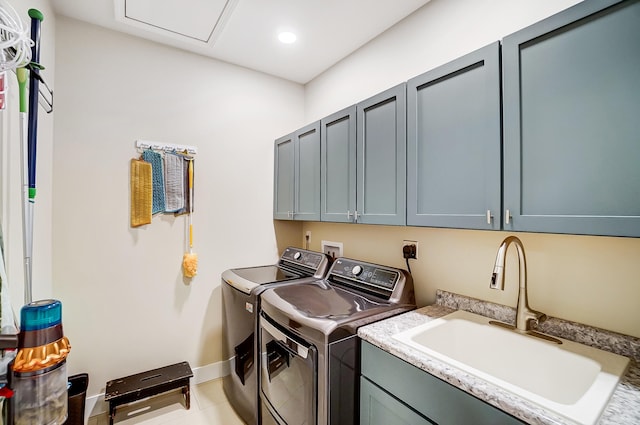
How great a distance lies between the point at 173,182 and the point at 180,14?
112 centimetres

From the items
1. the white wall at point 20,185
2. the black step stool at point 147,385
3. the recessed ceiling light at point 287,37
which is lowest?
the black step stool at point 147,385

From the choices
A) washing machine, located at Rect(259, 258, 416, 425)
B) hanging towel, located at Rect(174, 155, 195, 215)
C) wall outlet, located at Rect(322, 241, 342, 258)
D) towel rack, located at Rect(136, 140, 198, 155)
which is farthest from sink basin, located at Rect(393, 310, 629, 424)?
towel rack, located at Rect(136, 140, 198, 155)

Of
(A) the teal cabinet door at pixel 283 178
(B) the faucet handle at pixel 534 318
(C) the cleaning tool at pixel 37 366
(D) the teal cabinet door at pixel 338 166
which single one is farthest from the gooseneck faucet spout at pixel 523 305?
(A) the teal cabinet door at pixel 283 178

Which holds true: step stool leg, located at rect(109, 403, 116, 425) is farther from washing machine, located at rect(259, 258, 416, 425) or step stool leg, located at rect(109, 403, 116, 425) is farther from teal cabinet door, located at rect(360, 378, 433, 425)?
teal cabinet door, located at rect(360, 378, 433, 425)

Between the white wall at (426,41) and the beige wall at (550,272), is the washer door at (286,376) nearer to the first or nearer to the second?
the beige wall at (550,272)

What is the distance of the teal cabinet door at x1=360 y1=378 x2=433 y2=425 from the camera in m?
1.08

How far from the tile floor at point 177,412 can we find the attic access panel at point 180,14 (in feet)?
8.65

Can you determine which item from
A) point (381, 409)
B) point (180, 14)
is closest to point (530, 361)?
point (381, 409)

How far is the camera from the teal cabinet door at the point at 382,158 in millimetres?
1522

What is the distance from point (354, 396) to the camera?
1.33m

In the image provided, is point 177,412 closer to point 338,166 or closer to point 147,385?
point 147,385

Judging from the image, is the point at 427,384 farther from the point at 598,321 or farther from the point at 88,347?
the point at 88,347

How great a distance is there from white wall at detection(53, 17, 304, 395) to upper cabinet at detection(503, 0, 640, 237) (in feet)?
6.63

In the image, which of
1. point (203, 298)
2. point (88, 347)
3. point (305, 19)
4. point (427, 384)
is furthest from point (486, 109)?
point (88, 347)
